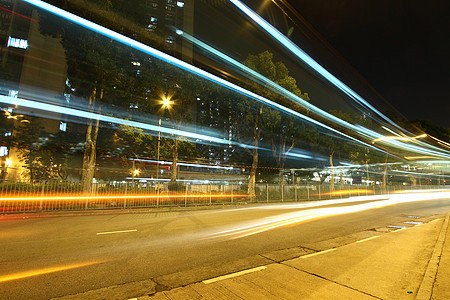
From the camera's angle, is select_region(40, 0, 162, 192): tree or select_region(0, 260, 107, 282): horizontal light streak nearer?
select_region(0, 260, 107, 282): horizontal light streak

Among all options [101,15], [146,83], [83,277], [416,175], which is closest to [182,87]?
[146,83]

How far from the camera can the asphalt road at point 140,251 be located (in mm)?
4262

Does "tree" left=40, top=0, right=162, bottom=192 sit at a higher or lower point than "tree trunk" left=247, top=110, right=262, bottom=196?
higher

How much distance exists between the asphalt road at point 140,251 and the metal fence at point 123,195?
3938mm

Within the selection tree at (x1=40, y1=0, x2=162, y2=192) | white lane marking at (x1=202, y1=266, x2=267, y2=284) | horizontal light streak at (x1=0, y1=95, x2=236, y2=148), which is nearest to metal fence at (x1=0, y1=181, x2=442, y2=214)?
tree at (x1=40, y1=0, x2=162, y2=192)

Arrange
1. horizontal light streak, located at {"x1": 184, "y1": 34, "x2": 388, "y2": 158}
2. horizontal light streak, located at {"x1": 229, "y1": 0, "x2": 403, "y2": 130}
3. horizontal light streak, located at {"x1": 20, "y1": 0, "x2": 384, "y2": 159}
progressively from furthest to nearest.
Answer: horizontal light streak, located at {"x1": 184, "y1": 34, "x2": 388, "y2": 158}
horizontal light streak, located at {"x1": 20, "y1": 0, "x2": 384, "y2": 159}
horizontal light streak, located at {"x1": 229, "y1": 0, "x2": 403, "y2": 130}

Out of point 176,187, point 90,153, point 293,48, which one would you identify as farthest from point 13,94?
point 293,48

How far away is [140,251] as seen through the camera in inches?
239

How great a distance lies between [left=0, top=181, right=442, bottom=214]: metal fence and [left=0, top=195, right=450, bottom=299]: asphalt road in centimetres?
394

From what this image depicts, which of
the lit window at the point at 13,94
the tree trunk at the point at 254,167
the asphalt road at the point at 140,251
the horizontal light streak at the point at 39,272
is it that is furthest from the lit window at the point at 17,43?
the horizontal light streak at the point at 39,272

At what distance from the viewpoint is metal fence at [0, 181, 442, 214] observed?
13.0m

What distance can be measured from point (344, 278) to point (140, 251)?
4.67 meters

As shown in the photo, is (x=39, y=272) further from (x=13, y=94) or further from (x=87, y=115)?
(x=13, y=94)

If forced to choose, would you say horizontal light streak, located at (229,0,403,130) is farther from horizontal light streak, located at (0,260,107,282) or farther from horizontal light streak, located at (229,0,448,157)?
horizontal light streak, located at (0,260,107,282)
